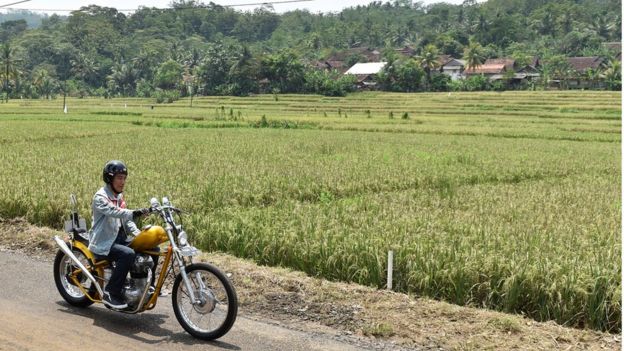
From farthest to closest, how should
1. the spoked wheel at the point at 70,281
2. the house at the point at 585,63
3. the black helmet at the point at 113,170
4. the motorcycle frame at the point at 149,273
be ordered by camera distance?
1. the house at the point at 585,63
2. the spoked wheel at the point at 70,281
3. the black helmet at the point at 113,170
4. the motorcycle frame at the point at 149,273

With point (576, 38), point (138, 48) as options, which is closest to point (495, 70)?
point (576, 38)

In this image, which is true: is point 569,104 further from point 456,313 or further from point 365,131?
point 456,313

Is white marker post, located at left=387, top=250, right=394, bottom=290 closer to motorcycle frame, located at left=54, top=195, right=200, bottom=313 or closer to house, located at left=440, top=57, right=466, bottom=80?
motorcycle frame, located at left=54, top=195, right=200, bottom=313

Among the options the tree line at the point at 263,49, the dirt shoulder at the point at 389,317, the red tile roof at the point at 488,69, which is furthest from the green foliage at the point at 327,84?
the dirt shoulder at the point at 389,317

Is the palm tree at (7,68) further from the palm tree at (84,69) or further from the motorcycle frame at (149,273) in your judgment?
the motorcycle frame at (149,273)

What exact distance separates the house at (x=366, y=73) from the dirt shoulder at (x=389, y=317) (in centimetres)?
8307

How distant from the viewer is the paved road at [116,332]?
597 centimetres

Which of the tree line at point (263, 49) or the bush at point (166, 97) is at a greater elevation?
the tree line at point (263, 49)

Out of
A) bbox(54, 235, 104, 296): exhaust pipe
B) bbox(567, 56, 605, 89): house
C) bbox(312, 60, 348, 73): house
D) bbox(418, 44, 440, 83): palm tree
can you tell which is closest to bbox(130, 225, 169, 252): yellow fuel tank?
bbox(54, 235, 104, 296): exhaust pipe

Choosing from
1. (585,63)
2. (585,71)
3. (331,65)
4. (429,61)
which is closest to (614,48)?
(585,63)

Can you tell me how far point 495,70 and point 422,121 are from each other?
5061 cm

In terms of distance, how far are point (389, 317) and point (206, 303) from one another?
1.86 metres

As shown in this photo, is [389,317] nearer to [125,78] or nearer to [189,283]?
[189,283]

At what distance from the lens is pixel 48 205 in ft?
37.4
